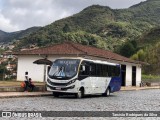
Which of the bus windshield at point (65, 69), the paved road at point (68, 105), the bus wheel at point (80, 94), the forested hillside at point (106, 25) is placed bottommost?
the paved road at point (68, 105)

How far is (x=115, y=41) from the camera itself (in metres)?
145

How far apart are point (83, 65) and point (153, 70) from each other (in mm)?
73377

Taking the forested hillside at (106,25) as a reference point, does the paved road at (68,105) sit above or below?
below

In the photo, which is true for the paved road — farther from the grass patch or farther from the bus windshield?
the grass patch

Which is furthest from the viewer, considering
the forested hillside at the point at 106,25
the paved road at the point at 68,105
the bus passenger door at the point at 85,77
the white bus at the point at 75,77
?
the forested hillside at the point at 106,25

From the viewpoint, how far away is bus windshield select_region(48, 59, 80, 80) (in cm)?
2725

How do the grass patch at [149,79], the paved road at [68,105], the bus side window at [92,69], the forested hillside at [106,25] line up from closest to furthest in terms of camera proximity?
the paved road at [68,105] → the bus side window at [92,69] → the grass patch at [149,79] → the forested hillside at [106,25]

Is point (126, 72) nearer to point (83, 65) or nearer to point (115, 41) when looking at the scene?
point (83, 65)

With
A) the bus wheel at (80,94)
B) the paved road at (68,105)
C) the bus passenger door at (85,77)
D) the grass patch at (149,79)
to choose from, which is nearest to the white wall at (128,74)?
the grass patch at (149,79)

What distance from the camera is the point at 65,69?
90.3 ft

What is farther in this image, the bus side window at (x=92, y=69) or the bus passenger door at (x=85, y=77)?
the bus side window at (x=92, y=69)

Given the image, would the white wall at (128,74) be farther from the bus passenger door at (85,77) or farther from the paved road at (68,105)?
the paved road at (68,105)

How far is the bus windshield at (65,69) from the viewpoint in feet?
89.4

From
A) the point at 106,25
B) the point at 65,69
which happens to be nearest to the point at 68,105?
the point at 65,69
